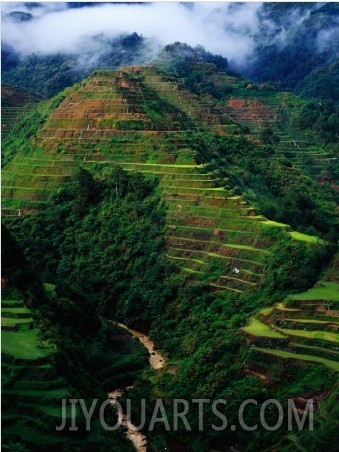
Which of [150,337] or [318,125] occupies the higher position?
[318,125]

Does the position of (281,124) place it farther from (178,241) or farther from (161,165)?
(178,241)

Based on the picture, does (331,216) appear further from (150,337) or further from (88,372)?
(88,372)

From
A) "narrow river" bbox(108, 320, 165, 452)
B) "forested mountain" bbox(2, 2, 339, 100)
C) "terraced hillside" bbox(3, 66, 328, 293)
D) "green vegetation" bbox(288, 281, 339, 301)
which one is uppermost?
"forested mountain" bbox(2, 2, 339, 100)

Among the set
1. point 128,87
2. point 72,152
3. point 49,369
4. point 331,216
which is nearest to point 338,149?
point 331,216

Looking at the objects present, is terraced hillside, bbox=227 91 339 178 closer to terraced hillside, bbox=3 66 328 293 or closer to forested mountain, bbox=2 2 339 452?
forested mountain, bbox=2 2 339 452

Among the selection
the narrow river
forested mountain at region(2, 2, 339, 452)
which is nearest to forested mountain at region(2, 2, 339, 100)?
forested mountain at region(2, 2, 339, 452)

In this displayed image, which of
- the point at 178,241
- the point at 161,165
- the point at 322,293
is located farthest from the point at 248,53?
the point at 322,293

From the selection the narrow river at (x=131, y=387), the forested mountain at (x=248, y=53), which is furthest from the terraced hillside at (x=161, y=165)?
the forested mountain at (x=248, y=53)
